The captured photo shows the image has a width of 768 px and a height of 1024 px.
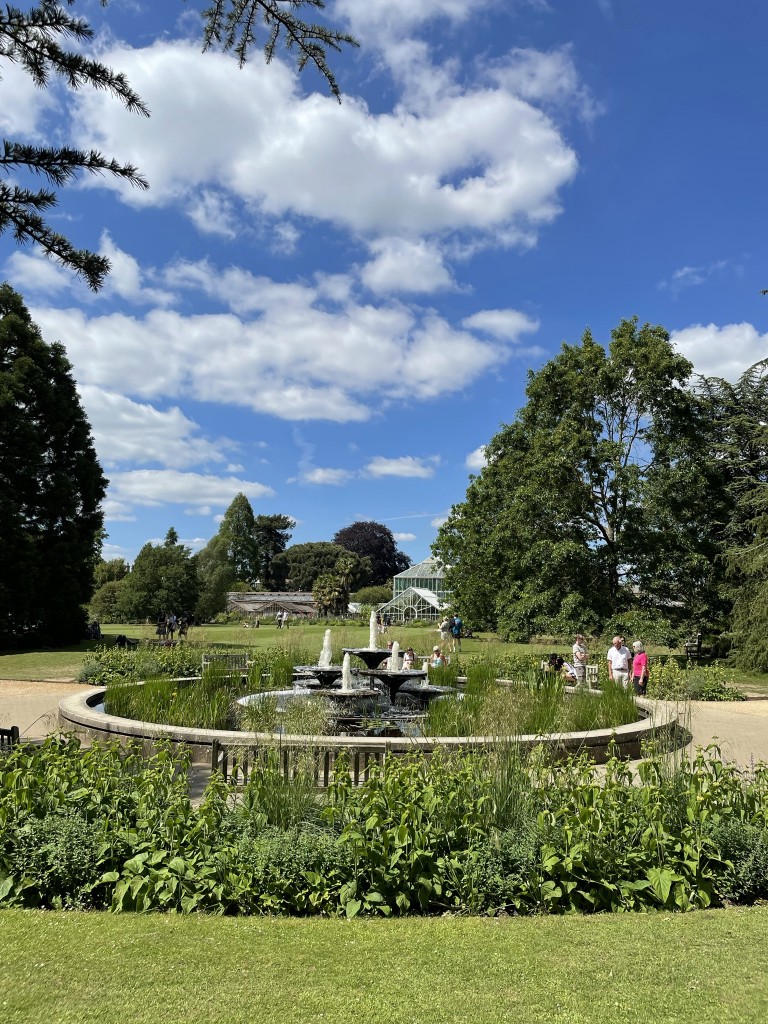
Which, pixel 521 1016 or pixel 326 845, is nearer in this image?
pixel 521 1016

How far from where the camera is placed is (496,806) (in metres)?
4.38

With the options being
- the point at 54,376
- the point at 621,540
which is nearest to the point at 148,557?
the point at 54,376

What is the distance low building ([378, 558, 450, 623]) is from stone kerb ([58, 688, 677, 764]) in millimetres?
48054

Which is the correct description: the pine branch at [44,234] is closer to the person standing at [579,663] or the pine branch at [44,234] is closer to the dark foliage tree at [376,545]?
the person standing at [579,663]

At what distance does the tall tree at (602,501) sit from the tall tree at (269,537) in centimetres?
7643

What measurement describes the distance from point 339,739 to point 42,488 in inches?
1058

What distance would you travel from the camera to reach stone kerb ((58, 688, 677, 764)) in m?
6.18

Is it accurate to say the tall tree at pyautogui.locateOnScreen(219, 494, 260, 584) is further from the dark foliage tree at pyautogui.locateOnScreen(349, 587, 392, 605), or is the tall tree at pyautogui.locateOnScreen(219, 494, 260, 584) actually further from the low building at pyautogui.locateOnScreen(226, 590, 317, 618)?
the dark foliage tree at pyautogui.locateOnScreen(349, 587, 392, 605)

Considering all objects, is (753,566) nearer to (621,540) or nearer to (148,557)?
(621,540)

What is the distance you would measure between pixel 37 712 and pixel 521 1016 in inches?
450

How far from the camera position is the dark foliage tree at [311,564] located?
304 feet

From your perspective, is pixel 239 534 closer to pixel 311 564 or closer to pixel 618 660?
pixel 311 564

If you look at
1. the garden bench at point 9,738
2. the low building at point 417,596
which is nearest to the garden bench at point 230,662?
the garden bench at point 9,738

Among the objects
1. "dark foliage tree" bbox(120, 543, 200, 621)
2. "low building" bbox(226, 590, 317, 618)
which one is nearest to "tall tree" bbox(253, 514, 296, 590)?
"low building" bbox(226, 590, 317, 618)
